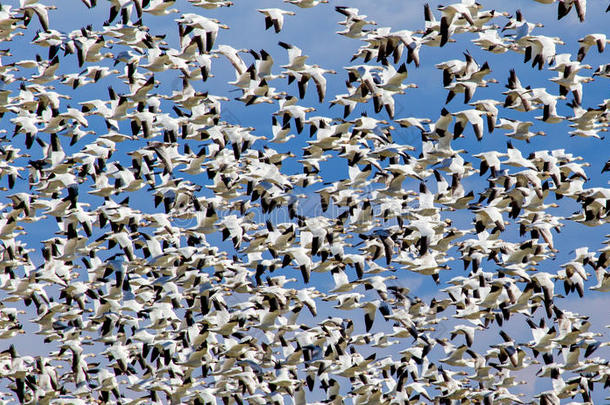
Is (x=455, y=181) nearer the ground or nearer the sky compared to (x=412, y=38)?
nearer the ground

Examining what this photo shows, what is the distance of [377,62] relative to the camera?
41.2m

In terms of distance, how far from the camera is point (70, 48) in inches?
1642

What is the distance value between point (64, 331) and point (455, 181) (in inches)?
552

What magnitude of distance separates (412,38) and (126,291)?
506 inches

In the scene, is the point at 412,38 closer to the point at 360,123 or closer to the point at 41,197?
the point at 360,123

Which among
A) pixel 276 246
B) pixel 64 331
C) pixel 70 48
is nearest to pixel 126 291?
pixel 64 331

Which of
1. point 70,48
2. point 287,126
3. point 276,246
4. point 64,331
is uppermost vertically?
point 70,48

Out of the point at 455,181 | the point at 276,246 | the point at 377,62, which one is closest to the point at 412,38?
the point at 377,62

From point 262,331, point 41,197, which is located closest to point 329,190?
point 262,331

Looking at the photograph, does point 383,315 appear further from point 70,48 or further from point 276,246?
point 70,48

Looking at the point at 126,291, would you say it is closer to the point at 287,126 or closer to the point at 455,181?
the point at 287,126

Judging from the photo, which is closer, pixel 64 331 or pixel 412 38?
pixel 412 38

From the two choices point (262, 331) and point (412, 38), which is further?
point (262, 331)

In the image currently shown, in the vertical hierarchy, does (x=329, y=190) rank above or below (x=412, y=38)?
below
